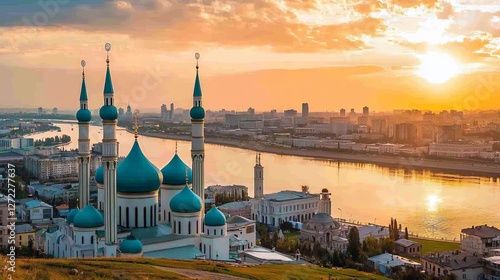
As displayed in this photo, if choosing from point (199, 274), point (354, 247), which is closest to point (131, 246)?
point (199, 274)

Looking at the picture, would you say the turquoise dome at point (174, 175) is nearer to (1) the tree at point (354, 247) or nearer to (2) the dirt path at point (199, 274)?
(2) the dirt path at point (199, 274)

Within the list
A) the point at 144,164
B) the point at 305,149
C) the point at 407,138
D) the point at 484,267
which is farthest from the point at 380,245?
the point at 407,138

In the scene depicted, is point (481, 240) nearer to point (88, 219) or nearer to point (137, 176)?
point (137, 176)

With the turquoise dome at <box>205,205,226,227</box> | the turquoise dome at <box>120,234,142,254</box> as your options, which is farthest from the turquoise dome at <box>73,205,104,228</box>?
the turquoise dome at <box>205,205,226,227</box>

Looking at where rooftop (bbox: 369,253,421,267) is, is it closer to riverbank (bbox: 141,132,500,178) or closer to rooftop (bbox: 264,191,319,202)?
rooftop (bbox: 264,191,319,202)

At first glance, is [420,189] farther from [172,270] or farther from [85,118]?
[172,270]

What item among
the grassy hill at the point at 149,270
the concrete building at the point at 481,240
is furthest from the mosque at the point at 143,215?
the concrete building at the point at 481,240
